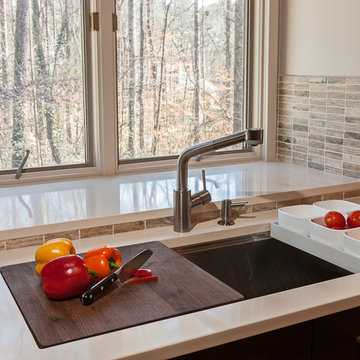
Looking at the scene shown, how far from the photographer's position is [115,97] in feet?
8.07

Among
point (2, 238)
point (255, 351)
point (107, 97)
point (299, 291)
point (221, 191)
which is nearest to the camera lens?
point (255, 351)

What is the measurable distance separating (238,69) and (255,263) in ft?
3.87

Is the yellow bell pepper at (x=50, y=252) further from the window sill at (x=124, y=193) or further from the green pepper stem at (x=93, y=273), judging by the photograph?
the window sill at (x=124, y=193)

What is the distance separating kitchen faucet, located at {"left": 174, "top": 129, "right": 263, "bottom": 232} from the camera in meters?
1.76

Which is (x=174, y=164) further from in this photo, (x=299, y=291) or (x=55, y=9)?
(x=299, y=291)

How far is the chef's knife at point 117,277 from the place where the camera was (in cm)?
133

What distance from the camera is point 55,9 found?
92.1 inches

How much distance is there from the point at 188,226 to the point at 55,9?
1.08 meters

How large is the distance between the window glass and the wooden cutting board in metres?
0.92

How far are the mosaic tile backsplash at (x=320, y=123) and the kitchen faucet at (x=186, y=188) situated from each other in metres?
0.82

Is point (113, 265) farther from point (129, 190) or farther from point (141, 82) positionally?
point (141, 82)

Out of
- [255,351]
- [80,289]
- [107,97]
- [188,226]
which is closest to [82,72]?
[107,97]

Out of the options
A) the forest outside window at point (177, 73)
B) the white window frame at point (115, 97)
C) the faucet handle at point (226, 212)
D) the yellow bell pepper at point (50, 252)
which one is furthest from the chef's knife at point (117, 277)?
the forest outside window at point (177, 73)

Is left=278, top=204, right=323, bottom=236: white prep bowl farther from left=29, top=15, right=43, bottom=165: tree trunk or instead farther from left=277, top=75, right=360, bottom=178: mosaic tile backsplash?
left=29, top=15, right=43, bottom=165: tree trunk
